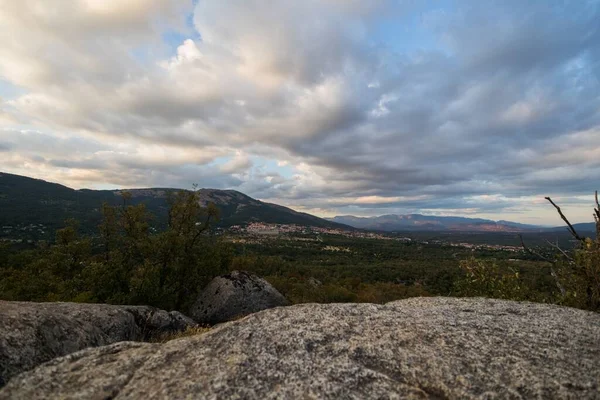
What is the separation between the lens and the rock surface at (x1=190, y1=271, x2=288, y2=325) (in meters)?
28.0

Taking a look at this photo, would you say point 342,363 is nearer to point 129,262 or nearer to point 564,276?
point 564,276

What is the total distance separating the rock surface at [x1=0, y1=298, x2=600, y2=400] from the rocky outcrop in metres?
3.46

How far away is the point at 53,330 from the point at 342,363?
9.59 metres

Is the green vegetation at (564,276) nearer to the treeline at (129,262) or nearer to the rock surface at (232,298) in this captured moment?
the rock surface at (232,298)

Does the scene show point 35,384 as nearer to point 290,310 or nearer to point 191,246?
point 290,310

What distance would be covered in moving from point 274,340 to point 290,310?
66.5 inches

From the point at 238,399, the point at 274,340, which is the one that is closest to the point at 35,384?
the point at 238,399

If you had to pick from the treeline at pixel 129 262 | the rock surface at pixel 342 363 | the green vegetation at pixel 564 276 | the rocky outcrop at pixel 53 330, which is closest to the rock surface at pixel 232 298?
the treeline at pixel 129 262

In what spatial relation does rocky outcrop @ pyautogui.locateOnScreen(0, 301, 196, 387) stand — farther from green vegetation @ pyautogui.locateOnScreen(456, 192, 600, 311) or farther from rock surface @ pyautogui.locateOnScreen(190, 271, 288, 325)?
green vegetation @ pyautogui.locateOnScreen(456, 192, 600, 311)

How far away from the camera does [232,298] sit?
28.7 metres

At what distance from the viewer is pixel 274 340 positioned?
5.95 metres

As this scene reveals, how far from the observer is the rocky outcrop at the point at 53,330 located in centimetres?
764

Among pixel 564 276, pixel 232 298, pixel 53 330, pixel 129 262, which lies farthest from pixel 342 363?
pixel 129 262

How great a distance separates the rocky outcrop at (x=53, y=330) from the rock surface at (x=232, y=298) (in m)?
11.7
